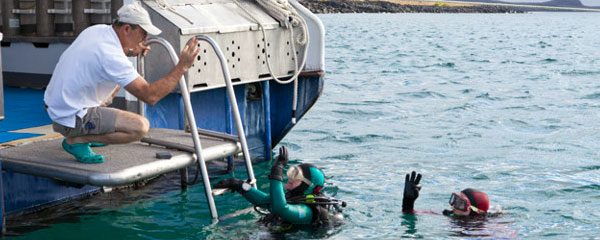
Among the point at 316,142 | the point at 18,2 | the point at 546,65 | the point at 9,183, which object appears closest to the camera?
the point at 9,183

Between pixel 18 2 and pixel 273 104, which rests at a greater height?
pixel 18 2

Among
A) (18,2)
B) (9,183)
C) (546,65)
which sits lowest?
(546,65)

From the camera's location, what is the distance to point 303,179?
6188 millimetres

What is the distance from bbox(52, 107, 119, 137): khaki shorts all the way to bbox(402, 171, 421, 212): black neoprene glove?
259 cm

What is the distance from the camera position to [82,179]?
198 inches

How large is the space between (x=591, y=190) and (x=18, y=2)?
7663 mm

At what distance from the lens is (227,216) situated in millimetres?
6621

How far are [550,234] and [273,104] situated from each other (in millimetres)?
3503

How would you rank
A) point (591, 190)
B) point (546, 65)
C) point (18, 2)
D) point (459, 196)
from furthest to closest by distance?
point (546, 65) → point (18, 2) → point (591, 190) → point (459, 196)

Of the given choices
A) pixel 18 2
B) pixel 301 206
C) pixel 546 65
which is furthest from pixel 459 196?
pixel 546 65

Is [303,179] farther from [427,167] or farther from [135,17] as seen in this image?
[427,167]

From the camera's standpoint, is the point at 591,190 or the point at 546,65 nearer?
the point at 591,190

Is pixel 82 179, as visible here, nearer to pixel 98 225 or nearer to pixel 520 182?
pixel 98 225

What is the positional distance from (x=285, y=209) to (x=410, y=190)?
141 centimetres
